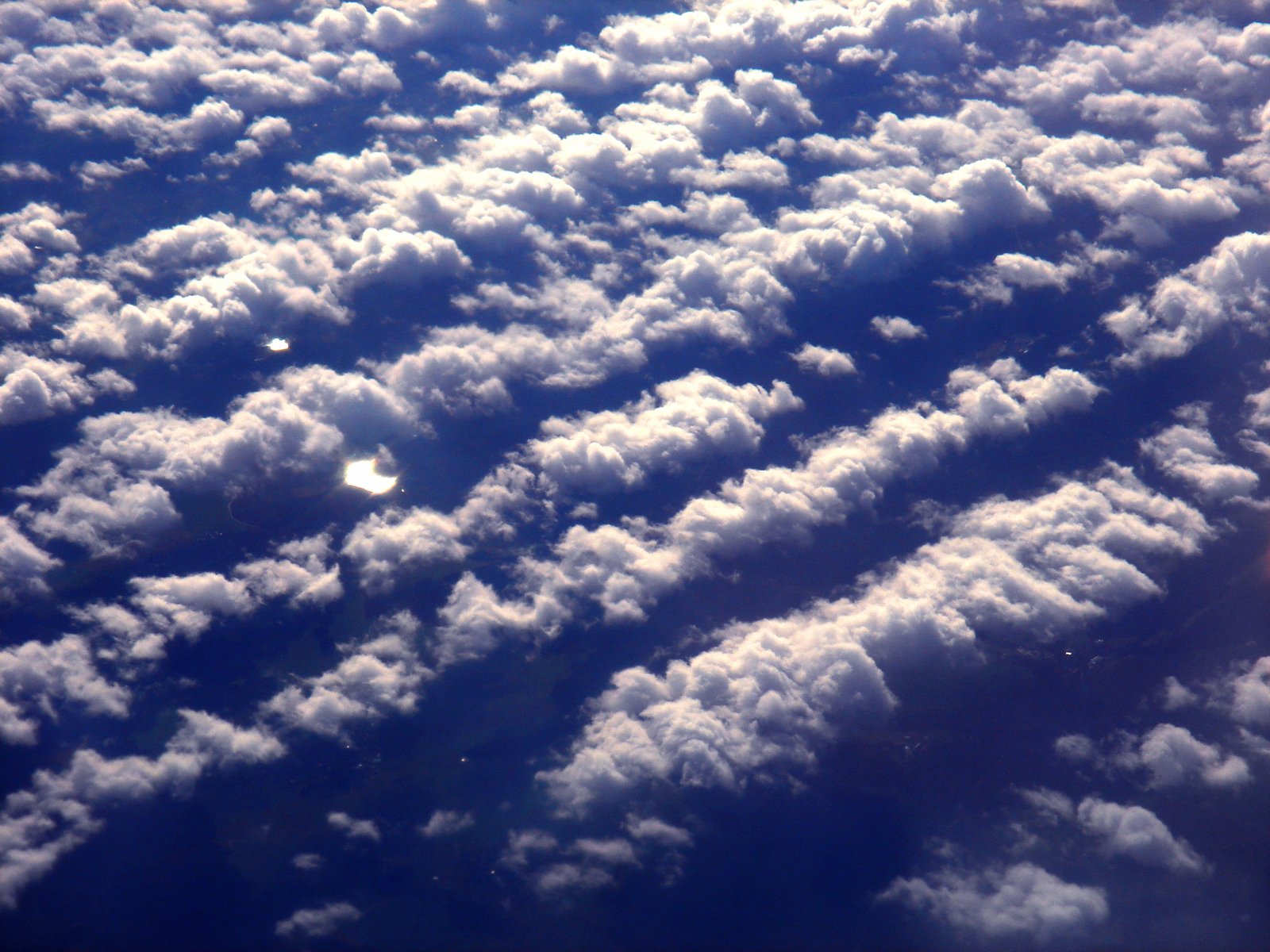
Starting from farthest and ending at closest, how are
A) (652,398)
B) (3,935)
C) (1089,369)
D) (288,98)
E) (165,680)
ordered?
(288,98) → (1089,369) → (652,398) → (165,680) → (3,935)

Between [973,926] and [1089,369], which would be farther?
[1089,369]

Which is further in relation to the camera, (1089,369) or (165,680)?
(1089,369)

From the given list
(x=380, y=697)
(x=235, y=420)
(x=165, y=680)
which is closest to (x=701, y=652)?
(x=380, y=697)

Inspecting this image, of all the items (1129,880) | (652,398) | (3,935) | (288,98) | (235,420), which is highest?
(288,98)

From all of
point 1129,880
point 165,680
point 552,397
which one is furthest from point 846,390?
point 165,680

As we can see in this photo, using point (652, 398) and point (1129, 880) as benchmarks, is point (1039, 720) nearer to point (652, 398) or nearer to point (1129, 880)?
point (1129, 880)

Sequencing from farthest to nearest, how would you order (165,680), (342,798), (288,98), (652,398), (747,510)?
(288,98), (652,398), (747,510), (165,680), (342,798)

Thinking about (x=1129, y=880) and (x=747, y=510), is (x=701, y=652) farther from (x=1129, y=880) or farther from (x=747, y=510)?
(x=1129, y=880)

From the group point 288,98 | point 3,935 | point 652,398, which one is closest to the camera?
point 3,935

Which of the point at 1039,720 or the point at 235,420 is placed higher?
the point at 235,420
